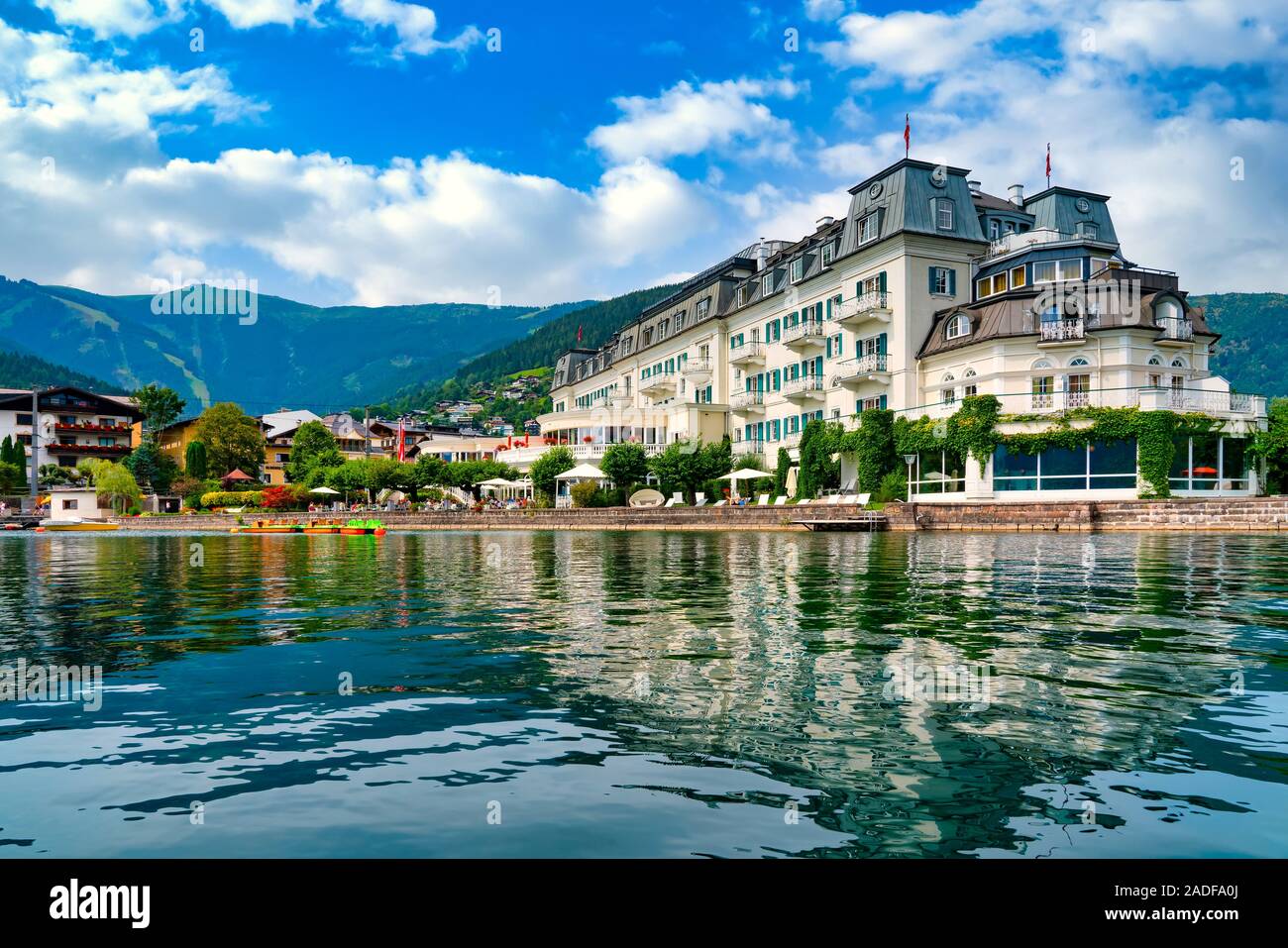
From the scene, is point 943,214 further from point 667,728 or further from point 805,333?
point 667,728

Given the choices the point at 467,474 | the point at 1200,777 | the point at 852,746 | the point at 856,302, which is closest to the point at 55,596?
the point at 852,746

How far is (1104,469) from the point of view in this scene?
41.8 m

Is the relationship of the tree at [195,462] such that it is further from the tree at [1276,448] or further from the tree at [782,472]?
the tree at [1276,448]

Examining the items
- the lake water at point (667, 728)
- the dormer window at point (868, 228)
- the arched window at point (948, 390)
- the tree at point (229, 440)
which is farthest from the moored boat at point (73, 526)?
the lake water at point (667, 728)

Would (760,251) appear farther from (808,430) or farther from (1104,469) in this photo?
(1104,469)

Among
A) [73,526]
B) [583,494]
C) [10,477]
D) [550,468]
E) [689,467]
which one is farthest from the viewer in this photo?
[10,477]

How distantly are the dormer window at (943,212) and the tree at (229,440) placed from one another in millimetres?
82547

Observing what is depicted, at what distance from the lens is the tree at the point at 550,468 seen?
224ft

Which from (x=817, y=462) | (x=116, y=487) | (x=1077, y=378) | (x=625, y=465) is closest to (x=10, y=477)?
(x=116, y=487)

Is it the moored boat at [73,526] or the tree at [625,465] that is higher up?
the tree at [625,465]

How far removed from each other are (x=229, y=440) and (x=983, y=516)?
91636mm

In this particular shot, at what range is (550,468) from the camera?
68562 mm

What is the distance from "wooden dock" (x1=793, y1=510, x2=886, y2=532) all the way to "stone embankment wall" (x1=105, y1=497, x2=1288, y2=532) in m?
0.17
